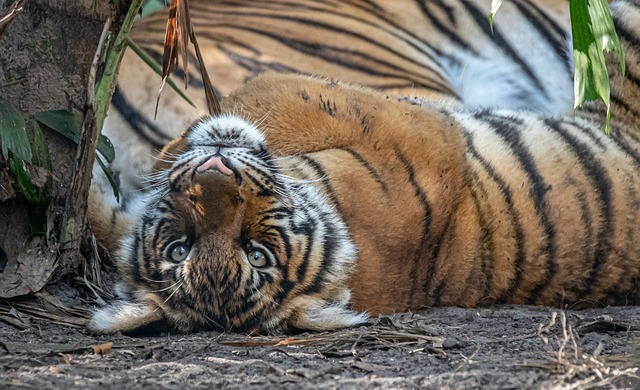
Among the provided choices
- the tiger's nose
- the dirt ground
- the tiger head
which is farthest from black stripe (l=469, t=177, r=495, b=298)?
the tiger's nose

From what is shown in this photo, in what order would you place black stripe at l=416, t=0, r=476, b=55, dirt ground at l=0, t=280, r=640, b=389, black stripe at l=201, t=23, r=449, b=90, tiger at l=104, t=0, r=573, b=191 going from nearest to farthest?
dirt ground at l=0, t=280, r=640, b=389 < tiger at l=104, t=0, r=573, b=191 < black stripe at l=201, t=23, r=449, b=90 < black stripe at l=416, t=0, r=476, b=55

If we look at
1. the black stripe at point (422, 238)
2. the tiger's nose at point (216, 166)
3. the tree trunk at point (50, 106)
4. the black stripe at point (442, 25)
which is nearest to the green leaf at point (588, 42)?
the black stripe at point (422, 238)

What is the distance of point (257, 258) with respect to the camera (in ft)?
8.93

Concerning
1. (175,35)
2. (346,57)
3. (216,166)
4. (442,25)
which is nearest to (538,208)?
(216,166)

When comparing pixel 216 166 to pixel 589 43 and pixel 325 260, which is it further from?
pixel 589 43

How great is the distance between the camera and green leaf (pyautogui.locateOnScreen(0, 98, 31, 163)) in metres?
2.72

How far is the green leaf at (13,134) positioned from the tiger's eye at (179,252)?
0.47 metres

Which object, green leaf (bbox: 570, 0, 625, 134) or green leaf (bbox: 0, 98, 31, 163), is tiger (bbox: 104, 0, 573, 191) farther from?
green leaf (bbox: 570, 0, 625, 134)

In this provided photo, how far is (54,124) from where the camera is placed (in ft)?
9.52

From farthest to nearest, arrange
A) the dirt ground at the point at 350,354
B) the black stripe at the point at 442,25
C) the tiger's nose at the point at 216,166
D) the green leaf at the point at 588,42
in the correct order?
the black stripe at the point at 442,25 < the tiger's nose at the point at 216,166 < the green leaf at the point at 588,42 < the dirt ground at the point at 350,354

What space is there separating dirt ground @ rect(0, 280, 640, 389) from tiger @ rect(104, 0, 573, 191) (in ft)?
4.02

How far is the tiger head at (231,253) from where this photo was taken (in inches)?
105

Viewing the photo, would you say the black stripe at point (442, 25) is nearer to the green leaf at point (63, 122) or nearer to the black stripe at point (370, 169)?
the black stripe at point (370, 169)

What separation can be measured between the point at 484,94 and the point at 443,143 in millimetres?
1532
